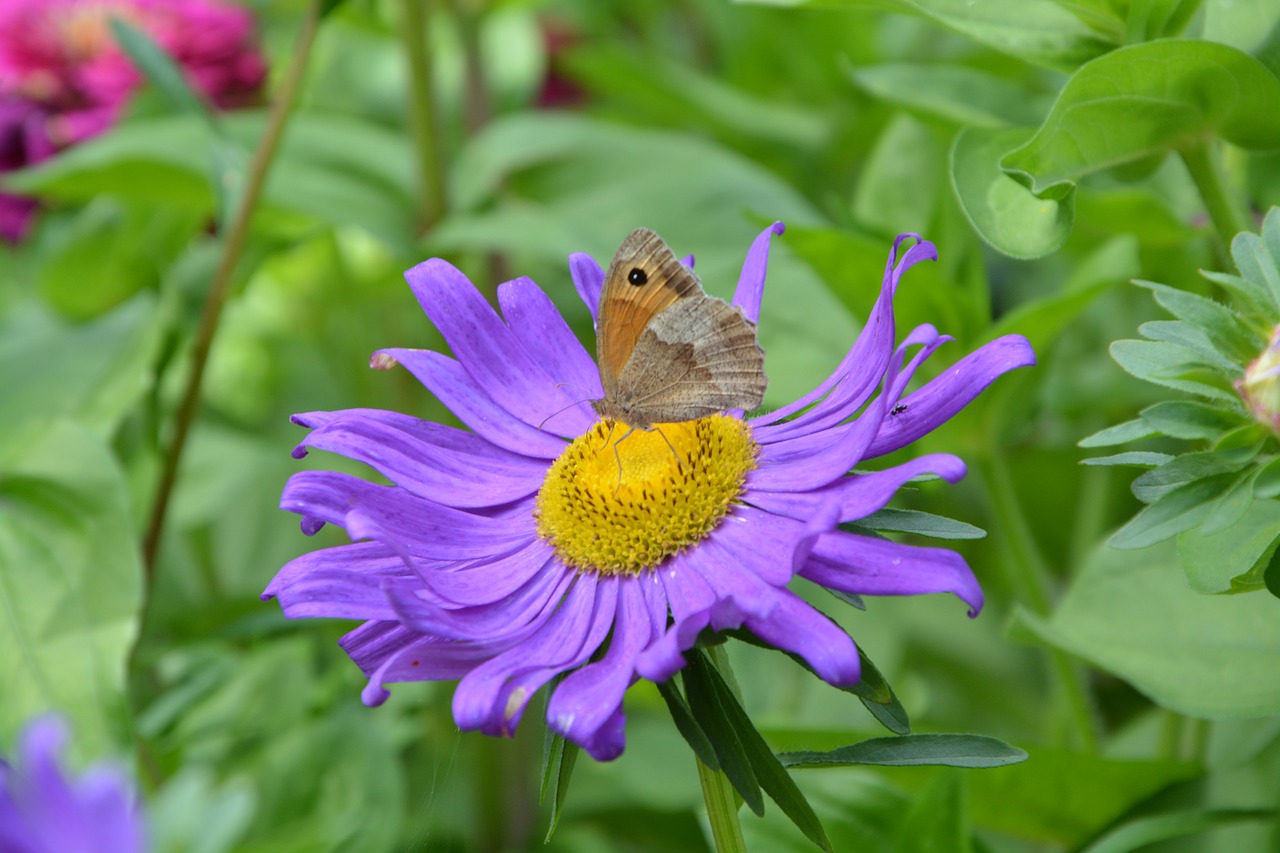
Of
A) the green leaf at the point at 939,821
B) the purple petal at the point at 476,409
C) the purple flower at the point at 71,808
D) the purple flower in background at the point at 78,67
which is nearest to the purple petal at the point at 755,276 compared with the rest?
the purple petal at the point at 476,409

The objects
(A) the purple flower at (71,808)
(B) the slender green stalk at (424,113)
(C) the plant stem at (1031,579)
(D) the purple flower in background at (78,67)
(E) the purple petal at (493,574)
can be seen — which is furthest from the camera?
(D) the purple flower in background at (78,67)

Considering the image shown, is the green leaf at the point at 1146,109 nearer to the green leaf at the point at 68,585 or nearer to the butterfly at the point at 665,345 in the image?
the butterfly at the point at 665,345

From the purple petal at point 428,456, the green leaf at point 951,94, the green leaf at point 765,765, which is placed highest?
the green leaf at point 951,94

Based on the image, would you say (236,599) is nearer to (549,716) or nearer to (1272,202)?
(549,716)

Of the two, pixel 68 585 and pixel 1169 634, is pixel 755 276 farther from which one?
pixel 68 585

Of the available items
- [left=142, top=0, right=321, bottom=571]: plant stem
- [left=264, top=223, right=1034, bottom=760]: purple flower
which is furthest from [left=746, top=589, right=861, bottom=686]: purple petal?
[left=142, top=0, right=321, bottom=571]: plant stem

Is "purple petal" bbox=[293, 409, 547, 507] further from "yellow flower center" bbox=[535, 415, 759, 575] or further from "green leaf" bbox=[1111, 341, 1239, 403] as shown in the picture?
"green leaf" bbox=[1111, 341, 1239, 403]

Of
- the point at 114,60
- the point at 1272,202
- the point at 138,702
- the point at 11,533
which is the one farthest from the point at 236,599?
the point at 1272,202

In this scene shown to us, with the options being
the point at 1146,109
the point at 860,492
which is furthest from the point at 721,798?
the point at 1146,109
